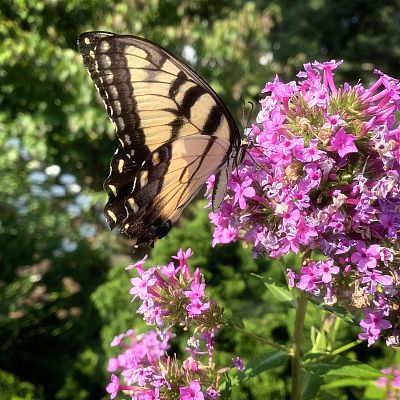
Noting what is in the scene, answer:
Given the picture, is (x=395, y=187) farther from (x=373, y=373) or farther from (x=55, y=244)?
(x=55, y=244)

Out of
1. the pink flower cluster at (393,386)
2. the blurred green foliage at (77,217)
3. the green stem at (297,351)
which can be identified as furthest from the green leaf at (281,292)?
the blurred green foliage at (77,217)

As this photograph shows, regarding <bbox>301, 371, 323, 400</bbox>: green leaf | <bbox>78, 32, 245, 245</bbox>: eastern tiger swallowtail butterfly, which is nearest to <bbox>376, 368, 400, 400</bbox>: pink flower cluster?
<bbox>301, 371, 323, 400</bbox>: green leaf

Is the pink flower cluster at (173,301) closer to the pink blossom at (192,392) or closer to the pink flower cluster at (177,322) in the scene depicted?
the pink flower cluster at (177,322)

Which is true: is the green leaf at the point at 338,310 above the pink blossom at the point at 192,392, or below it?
above

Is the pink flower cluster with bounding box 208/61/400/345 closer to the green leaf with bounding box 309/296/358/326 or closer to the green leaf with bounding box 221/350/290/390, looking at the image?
the green leaf with bounding box 309/296/358/326

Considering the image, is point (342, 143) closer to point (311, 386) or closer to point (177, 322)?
point (177, 322)
